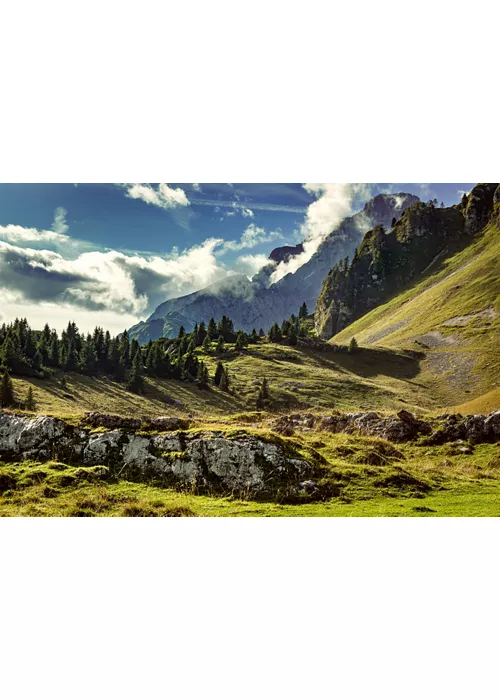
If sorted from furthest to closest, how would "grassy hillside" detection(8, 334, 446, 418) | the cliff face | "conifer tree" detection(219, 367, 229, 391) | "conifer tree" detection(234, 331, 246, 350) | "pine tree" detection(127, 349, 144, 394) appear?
1. the cliff face
2. "conifer tree" detection(234, 331, 246, 350)
3. "conifer tree" detection(219, 367, 229, 391)
4. "pine tree" detection(127, 349, 144, 394)
5. "grassy hillside" detection(8, 334, 446, 418)

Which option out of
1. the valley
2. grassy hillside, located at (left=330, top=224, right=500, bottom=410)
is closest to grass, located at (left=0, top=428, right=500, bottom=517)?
the valley

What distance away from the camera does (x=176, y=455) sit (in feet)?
38.0

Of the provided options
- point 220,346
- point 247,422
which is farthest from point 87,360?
point 220,346

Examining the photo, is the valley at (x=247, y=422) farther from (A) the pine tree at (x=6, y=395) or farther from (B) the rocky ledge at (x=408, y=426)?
(A) the pine tree at (x=6, y=395)

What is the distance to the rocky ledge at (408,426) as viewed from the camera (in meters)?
15.9

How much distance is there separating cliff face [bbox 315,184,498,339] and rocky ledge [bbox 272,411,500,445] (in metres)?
97.2

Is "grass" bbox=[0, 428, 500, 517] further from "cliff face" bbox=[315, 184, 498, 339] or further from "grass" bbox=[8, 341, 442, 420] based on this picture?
"cliff face" bbox=[315, 184, 498, 339]

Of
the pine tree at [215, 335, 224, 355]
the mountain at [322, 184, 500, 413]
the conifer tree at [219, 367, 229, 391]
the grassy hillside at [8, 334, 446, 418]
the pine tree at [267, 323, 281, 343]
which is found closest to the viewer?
the grassy hillside at [8, 334, 446, 418]

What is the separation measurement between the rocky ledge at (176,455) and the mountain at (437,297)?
13.4 metres

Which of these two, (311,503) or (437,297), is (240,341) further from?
(437,297)

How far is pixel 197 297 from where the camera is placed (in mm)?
23406

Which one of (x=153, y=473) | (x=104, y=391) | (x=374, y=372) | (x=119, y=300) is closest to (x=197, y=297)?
(x=119, y=300)

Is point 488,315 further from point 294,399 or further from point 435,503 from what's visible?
point 435,503

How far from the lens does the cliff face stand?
10761 cm
